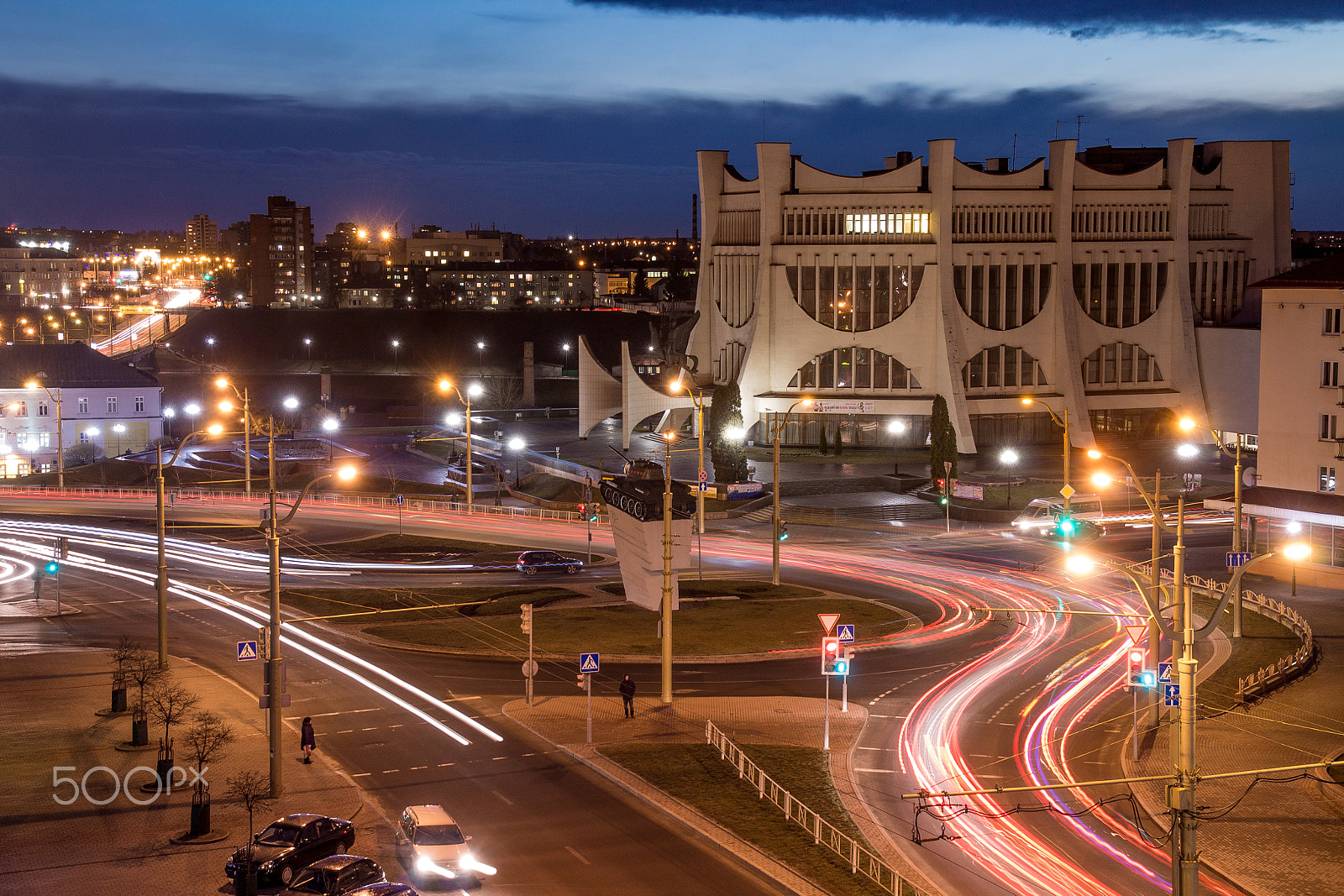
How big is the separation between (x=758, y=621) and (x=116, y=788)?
2018cm

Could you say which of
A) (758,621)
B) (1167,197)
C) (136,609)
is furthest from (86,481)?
(1167,197)

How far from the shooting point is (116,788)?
84.5ft

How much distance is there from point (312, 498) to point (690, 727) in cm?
4474

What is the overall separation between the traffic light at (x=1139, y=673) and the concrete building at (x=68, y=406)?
72732 millimetres

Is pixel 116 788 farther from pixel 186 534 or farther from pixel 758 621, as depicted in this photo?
pixel 186 534

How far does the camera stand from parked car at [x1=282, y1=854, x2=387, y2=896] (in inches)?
803

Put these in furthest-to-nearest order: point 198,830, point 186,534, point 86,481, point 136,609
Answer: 1. point 86,481
2. point 186,534
3. point 136,609
4. point 198,830

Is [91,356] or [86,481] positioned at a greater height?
[91,356]

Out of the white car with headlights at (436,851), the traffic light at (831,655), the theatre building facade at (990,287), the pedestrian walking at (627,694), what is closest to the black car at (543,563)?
the pedestrian walking at (627,694)

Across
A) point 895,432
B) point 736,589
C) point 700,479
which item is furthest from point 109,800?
point 895,432

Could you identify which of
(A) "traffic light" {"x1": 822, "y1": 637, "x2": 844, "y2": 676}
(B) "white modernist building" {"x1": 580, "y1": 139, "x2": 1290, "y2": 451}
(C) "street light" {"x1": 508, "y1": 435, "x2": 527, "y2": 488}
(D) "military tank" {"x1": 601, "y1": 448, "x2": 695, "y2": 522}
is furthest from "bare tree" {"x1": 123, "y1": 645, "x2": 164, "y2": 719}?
(B) "white modernist building" {"x1": 580, "y1": 139, "x2": 1290, "y2": 451}

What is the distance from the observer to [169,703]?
29.2 meters

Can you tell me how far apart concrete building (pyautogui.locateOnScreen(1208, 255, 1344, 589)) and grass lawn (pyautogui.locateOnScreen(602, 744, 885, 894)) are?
29.7m

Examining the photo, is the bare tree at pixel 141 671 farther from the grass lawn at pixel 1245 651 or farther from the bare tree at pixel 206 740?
the grass lawn at pixel 1245 651
